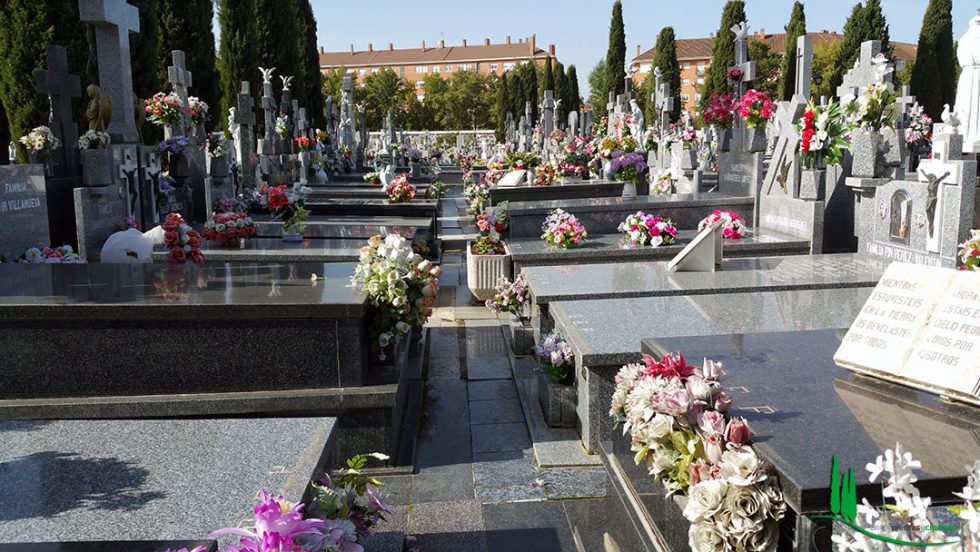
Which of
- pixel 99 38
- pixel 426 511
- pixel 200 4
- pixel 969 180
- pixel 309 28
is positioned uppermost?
pixel 309 28

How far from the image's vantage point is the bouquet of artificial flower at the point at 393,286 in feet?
15.1

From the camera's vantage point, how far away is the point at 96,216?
905cm

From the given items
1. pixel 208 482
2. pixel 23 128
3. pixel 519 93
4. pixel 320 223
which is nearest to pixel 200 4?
pixel 23 128

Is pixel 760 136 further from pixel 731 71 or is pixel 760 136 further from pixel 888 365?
pixel 888 365

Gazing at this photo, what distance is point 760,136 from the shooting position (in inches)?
408

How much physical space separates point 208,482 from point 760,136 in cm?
920

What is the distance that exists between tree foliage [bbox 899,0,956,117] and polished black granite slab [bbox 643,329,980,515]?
1464 inches

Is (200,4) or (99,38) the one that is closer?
(99,38)

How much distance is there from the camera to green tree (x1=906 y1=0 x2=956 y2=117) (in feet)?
114

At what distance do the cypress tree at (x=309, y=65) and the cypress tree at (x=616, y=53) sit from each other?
17039mm

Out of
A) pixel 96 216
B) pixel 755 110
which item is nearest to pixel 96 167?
pixel 96 216

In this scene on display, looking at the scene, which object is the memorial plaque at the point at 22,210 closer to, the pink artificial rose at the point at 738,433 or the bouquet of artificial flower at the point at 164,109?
the bouquet of artificial flower at the point at 164,109

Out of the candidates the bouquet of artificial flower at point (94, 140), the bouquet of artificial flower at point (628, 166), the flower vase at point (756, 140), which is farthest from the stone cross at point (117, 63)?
the flower vase at point (756, 140)

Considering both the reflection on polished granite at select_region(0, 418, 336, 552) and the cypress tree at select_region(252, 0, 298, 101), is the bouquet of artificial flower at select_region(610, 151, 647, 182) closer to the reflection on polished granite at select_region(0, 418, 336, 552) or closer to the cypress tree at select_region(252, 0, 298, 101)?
the reflection on polished granite at select_region(0, 418, 336, 552)
